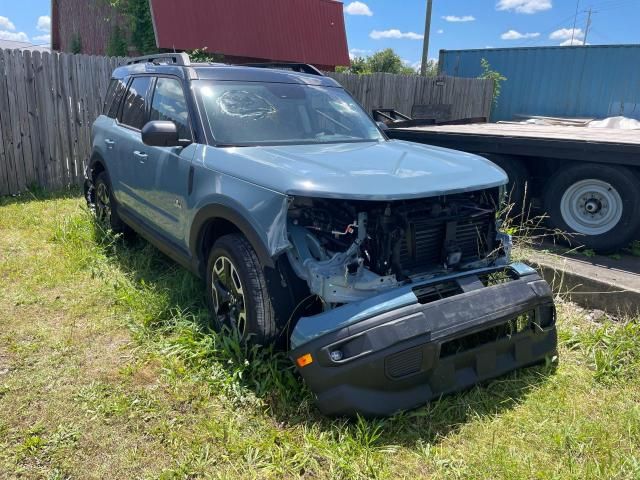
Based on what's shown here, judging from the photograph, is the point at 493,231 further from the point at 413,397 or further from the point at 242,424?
the point at 242,424

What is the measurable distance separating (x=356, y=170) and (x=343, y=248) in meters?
0.45

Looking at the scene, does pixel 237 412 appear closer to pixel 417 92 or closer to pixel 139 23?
pixel 417 92

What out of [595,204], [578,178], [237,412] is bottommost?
[237,412]

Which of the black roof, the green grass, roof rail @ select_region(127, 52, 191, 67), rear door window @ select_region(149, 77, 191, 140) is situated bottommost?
the green grass

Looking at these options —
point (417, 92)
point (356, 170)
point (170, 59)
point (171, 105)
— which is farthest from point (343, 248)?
point (417, 92)

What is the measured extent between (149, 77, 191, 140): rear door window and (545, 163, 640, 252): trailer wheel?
362cm

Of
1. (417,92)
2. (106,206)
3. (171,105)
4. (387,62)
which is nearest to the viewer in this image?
(171,105)

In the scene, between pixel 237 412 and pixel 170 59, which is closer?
pixel 237 412

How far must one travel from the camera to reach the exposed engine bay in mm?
2740

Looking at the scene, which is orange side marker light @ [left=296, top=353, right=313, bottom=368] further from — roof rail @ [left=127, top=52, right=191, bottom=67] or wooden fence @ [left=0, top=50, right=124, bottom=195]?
wooden fence @ [left=0, top=50, right=124, bottom=195]

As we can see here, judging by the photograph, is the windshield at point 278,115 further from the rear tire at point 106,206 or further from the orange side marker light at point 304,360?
the rear tire at point 106,206

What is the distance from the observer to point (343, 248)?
291cm

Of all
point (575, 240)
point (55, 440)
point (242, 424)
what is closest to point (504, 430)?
point (242, 424)

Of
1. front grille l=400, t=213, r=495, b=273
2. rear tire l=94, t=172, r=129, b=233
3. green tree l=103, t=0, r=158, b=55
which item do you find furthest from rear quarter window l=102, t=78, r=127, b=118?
green tree l=103, t=0, r=158, b=55
